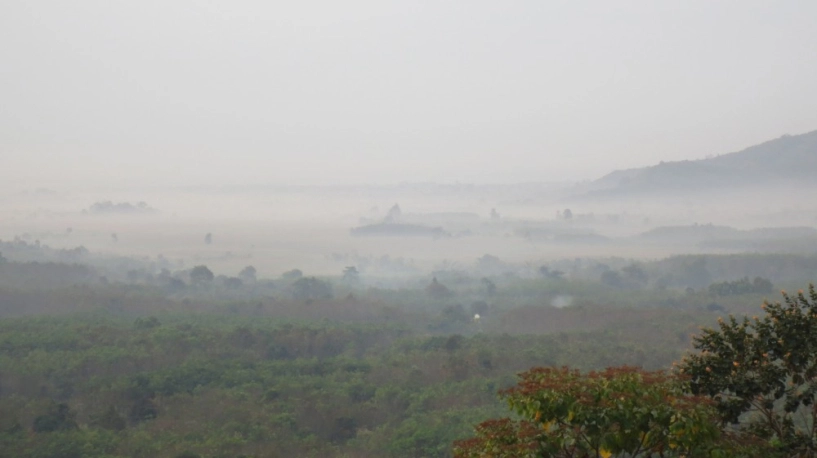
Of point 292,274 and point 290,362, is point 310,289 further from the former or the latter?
point 290,362

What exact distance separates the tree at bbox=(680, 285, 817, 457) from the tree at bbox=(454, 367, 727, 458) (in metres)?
1.13

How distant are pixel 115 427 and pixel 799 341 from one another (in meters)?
35.2

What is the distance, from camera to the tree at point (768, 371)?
1275 cm

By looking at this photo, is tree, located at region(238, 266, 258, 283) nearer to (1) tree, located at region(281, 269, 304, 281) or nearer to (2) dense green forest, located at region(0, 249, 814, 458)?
(1) tree, located at region(281, 269, 304, 281)

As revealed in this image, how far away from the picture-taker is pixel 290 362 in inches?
2103

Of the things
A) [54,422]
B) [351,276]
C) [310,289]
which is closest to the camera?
[54,422]

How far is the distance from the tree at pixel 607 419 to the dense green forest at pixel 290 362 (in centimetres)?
1481

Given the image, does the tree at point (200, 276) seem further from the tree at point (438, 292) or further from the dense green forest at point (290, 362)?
the tree at point (438, 292)

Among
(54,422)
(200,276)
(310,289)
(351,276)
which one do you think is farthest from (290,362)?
(351,276)

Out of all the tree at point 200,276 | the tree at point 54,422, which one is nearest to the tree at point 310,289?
the tree at point 200,276

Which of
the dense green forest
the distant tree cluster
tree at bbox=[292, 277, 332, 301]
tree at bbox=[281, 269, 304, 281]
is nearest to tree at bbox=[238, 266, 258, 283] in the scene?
tree at bbox=[281, 269, 304, 281]

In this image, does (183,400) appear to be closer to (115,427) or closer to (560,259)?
(115,427)

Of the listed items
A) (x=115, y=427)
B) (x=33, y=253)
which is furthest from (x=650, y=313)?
(x=33, y=253)

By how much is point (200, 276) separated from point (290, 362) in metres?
74.2
